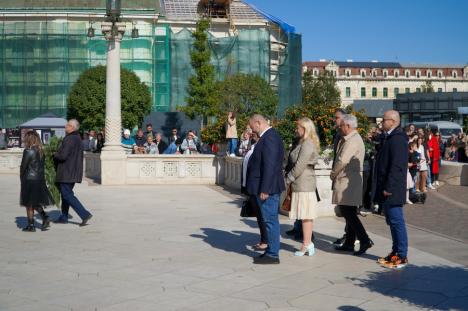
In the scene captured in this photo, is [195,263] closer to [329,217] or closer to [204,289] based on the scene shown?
[204,289]

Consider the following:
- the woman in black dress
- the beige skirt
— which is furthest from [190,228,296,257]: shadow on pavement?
the woman in black dress

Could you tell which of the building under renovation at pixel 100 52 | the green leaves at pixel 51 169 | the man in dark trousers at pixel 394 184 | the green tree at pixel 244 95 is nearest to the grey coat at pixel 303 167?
the man in dark trousers at pixel 394 184

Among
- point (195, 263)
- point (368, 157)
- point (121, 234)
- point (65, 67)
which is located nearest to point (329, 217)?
point (368, 157)

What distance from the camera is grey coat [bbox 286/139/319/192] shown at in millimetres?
8422

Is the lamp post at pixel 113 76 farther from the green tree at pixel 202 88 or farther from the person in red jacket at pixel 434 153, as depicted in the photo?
the green tree at pixel 202 88

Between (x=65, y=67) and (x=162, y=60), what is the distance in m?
8.11

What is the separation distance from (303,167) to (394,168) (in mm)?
1156

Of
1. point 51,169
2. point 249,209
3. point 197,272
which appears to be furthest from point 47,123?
point 197,272

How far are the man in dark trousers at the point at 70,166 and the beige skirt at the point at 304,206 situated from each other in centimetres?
418

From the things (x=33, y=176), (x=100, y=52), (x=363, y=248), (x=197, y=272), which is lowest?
(x=197, y=272)

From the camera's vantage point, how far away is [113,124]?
20156 millimetres

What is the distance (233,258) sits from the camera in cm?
852

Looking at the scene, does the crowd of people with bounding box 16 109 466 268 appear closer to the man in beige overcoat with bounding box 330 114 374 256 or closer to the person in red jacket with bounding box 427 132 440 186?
the man in beige overcoat with bounding box 330 114 374 256

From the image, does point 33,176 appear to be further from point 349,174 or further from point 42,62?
point 42,62
